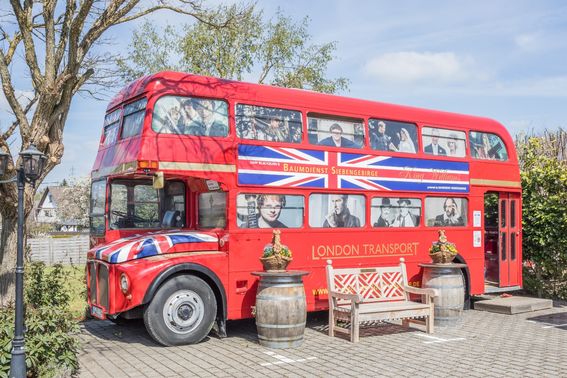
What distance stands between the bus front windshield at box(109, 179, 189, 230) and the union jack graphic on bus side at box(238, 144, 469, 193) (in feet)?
4.88

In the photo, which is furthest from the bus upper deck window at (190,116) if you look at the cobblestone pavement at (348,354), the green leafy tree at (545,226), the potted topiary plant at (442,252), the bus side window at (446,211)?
the green leafy tree at (545,226)

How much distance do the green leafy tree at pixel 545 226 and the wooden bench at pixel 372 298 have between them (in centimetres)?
468

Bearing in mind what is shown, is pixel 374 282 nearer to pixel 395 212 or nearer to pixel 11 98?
pixel 395 212

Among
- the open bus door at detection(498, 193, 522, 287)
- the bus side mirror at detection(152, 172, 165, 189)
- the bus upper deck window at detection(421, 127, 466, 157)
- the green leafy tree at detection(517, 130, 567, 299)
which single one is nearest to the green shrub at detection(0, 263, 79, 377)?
the bus side mirror at detection(152, 172, 165, 189)

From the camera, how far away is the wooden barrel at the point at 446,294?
Result: 994 cm

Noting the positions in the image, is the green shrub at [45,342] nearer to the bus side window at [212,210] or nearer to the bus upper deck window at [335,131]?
the bus side window at [212,210]

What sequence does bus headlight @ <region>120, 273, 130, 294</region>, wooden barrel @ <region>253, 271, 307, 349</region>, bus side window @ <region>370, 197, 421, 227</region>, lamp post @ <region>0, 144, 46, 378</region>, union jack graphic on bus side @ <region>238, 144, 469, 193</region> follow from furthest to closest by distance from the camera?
bus side window @ <region>370, 197, 421, 227</region>
union jack graphic on bus side @ <region>238, 144, 469, 193</region>
wooden barrel @ <region>253, 271, 307, 349</region>
bus headlight @ <region>120, 273, 130, 294</region>
lamp post @ <region>0, 144, 46, 378</region>

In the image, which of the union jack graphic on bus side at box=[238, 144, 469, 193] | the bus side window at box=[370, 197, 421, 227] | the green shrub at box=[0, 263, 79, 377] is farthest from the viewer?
the bus side window at box=[370, 197, 421, 227]

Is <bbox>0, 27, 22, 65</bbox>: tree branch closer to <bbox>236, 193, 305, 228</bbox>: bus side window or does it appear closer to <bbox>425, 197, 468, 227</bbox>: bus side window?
<bbox>236, 193, 305, 228</bbox>: bus side window

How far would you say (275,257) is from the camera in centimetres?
855

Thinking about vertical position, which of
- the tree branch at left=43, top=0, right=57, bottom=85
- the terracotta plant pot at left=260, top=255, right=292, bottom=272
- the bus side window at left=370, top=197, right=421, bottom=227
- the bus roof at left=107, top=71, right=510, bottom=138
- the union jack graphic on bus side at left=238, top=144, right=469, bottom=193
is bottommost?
the terracotta plant pot at left=260, top=255, right=292, bottom=272

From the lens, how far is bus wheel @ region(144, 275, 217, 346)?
8289 millimetres

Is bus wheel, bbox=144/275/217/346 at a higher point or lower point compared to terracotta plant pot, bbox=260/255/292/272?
lower

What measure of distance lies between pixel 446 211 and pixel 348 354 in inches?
184
